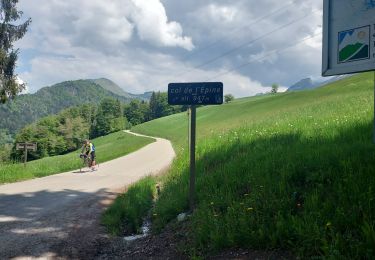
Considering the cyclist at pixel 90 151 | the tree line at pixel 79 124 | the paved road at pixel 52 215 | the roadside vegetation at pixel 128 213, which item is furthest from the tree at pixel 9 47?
the tree line at pixel 79 124

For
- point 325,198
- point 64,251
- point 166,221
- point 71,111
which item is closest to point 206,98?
point 166,221

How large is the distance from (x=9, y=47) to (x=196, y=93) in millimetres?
22550

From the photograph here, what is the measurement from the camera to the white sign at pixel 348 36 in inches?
195

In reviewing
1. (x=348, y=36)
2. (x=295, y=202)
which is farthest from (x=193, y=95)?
(x=348, y=36)

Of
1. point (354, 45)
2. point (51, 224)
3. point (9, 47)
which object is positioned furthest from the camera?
point (9, 47)

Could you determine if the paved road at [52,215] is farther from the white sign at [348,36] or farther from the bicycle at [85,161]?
the white sign at [348,36]

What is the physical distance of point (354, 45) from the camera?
515 centimetres

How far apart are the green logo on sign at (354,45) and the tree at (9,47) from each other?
24.8 meters

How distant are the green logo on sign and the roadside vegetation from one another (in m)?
5.53

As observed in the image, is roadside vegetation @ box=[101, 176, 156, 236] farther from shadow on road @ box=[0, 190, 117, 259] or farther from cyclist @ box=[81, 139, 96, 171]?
cyclist @ box=[81, 139, 96, 171]

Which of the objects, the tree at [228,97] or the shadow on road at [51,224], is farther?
the tree at [228,97]

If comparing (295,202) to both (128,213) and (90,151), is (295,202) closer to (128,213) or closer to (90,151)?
(128,213)

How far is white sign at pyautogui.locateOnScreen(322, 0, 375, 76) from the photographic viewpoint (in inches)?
195

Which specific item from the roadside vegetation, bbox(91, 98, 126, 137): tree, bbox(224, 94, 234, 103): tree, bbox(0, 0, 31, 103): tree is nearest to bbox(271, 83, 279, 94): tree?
bbox(224, 94, 234, 103): tree
